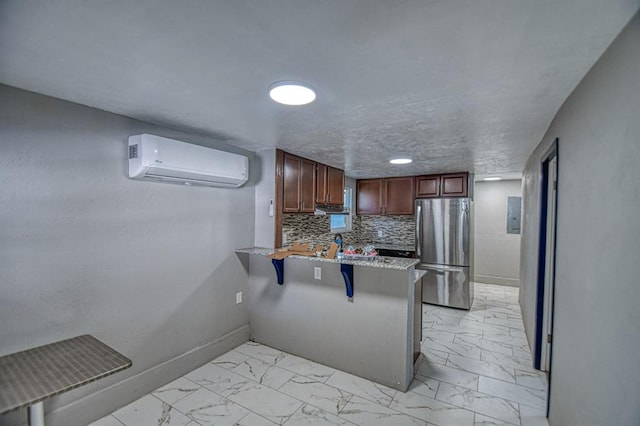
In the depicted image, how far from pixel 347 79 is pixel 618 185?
124 cm

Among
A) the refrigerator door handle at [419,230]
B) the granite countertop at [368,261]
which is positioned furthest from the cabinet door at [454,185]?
the granite countertop at [368,261]

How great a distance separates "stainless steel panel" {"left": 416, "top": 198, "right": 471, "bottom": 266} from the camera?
14.9 feet

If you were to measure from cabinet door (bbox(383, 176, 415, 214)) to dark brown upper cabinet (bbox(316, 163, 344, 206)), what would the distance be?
118cm

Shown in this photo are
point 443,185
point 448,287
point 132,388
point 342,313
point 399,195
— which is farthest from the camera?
point 399,195

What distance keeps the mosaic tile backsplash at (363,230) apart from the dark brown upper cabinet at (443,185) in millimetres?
694

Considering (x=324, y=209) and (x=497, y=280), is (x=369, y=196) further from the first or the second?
(x=497, y=280)

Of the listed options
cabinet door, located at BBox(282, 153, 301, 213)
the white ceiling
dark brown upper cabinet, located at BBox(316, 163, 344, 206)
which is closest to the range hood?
dark brown upper cabinet, located at BBox(316, 163, 344, 206)

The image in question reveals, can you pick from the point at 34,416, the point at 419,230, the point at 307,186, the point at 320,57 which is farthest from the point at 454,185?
the point at 34,416

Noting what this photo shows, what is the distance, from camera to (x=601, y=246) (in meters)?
1.25

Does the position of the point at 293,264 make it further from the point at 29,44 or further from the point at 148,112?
the point at 29,44

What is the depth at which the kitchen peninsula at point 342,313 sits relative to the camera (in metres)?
2.52

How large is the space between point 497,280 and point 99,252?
660 cm

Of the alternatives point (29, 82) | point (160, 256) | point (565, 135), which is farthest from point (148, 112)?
point (565, 135)

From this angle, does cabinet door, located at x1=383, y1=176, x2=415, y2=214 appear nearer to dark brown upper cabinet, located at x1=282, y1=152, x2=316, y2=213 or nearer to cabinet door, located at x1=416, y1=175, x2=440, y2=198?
cabinet door, located at x1=416, y1=175, x2=440, y2=198
